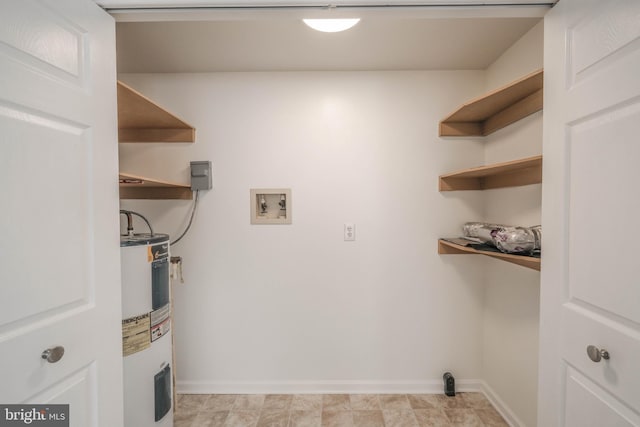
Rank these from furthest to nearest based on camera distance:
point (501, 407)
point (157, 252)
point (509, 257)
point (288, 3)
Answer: point (501, 407)
point (157, 252)
point (509, 257)
point (288, 3)

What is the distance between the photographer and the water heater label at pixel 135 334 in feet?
3.80

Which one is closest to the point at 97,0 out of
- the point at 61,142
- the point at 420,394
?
the point at 61,142

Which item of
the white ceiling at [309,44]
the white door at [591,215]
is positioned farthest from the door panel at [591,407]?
the white ceiling at [309,44]

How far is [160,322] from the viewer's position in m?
1.30

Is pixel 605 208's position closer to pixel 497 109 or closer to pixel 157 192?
pixel 497 109

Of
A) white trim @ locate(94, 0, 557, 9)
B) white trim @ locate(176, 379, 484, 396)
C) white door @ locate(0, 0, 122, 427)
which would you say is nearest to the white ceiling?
white trim @ locate(94, 0, 557, 9)

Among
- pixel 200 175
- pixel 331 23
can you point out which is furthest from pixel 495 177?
pixel 200 175

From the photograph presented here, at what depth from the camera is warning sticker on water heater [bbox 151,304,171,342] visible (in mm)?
1259

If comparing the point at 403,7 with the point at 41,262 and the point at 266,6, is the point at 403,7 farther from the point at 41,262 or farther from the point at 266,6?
the point at 41,262

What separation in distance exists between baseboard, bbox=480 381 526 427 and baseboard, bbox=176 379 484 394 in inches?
1.6

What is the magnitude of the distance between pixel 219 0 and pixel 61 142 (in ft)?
2.29

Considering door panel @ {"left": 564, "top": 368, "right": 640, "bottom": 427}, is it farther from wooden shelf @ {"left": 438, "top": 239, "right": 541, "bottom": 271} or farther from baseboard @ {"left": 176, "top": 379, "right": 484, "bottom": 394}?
baseboard @ {"left": 176, "top": 379, "right": 484, "bottom": 394}

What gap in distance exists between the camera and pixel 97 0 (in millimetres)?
894

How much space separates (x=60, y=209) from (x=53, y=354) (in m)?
0.42
